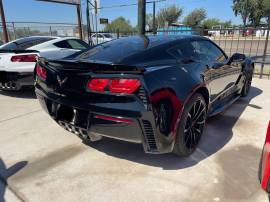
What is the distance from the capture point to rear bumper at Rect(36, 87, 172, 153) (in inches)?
85.5

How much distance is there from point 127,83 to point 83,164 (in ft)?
3.84

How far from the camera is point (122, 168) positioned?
8.77 ft

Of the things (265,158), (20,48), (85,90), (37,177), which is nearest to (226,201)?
(265,158)

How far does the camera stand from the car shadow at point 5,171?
2346 mm

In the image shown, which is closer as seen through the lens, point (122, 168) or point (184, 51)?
point (122, 168)

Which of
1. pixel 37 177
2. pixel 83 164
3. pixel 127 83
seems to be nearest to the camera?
pixel 127 83

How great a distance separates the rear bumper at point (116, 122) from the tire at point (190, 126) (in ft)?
0.80

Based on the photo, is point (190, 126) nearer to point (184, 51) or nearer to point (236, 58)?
point (184, 51)

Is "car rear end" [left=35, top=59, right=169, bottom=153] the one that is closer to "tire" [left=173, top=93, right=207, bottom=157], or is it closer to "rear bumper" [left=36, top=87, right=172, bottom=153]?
"rear bumper" [left=36, top=87, right=172, bottom=153]

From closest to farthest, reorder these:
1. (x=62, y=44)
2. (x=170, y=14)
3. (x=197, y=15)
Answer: (x=62, y=44), (x=170, y=14), (x=197, y=15)

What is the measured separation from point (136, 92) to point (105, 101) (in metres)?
0.30

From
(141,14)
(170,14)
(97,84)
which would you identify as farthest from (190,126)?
(170,14)

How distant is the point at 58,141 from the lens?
330 centimetres

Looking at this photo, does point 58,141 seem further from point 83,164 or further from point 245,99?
point 245,99
